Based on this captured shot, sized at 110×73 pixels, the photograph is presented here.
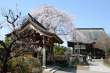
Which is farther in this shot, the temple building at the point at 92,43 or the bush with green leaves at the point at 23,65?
the temple building at the point at 92,43

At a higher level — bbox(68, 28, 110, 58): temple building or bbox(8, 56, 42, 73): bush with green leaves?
bbox(68, 28, 110, 58): temple building

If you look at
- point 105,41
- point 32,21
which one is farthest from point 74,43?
point 32,21

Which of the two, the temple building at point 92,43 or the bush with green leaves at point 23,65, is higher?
the temple building at point 92,43

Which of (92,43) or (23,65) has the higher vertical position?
(92,43)

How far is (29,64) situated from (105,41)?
4071 centimetres

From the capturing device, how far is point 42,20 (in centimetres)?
4844

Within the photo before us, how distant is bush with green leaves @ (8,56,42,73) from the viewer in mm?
17500

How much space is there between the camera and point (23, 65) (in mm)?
17656

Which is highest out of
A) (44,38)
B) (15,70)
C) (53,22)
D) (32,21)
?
(53,22)

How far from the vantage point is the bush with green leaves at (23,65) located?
689 inches

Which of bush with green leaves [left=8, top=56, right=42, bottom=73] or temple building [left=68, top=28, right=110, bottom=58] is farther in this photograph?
temple building [left=68, top=28, right=110, bottom=58]

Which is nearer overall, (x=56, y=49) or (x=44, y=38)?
(x=44, y=38)

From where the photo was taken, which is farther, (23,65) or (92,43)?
(92,43)

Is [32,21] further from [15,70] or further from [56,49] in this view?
[56,49]
